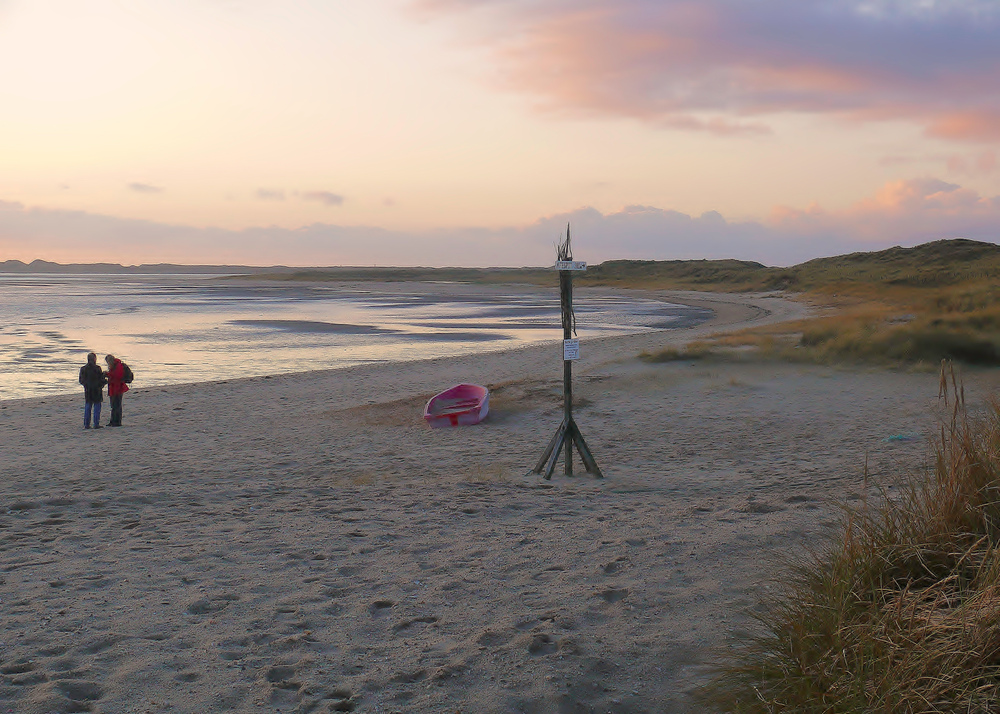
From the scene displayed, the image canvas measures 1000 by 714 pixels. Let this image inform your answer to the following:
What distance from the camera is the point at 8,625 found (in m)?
4.73

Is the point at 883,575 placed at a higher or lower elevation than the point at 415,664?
higher

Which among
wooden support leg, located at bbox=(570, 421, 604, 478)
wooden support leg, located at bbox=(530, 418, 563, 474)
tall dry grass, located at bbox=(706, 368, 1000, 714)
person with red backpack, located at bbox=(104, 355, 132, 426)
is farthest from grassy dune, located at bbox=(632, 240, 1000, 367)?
tall dry grass, located at bbox=(706, 368, 1000, 714)

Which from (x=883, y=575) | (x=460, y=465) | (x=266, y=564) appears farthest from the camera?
(x=460, y=465)

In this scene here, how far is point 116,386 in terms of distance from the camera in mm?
13672

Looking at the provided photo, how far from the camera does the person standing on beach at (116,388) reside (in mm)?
13469

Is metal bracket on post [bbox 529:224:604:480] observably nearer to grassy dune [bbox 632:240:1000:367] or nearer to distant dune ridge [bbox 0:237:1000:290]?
grassy dune [bbox 632:240:1000:367]

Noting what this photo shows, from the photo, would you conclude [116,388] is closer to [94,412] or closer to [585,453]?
[94,412]

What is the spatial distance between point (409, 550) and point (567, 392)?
318 cm

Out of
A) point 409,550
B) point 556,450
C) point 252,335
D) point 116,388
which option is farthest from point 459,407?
point 252,335

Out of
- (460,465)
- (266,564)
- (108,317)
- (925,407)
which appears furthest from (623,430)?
(108,317)

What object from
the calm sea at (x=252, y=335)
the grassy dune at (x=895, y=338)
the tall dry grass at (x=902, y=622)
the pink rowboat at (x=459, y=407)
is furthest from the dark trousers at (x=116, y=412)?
the tall dry grass at (x=902, y=622)

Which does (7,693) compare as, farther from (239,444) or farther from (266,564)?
(239,444)

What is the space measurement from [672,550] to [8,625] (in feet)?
14.7

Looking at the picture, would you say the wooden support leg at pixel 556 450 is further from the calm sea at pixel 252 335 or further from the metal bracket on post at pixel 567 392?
the calm sea at pixel 252 335
